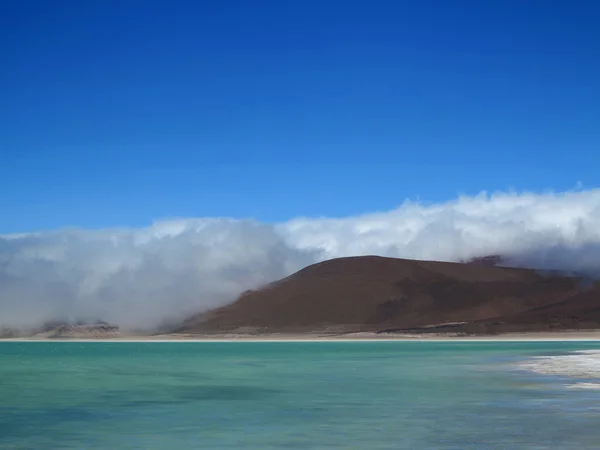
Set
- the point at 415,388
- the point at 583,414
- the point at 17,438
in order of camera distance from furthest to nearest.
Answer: the point at 415,388
the point at 583,414
the point at 17,438

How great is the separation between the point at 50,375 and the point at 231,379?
14.4 m

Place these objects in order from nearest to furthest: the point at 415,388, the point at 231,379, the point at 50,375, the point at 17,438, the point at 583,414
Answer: the point at 17,438
the point at 583,414
the point at 415,388
the point at 231,379
the point at 50,375

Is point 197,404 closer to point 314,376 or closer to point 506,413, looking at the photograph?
point 506,413

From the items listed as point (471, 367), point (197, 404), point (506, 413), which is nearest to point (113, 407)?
point (197, 404)

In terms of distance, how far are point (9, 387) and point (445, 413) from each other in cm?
A: 2651

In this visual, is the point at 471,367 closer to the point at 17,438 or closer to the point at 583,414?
the point at 583,414

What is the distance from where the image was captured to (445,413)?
30719 mm

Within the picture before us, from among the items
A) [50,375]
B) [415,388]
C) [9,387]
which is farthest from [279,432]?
[50,375]

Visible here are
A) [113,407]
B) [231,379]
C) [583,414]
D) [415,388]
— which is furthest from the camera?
[231,379]

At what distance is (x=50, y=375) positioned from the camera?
5928 centimetres

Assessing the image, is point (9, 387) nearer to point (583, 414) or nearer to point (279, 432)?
point (279, 432)

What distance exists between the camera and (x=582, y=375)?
4791 cm

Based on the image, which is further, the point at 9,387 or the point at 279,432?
the point at 9,387

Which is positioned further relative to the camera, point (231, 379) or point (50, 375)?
point (50, 375)
